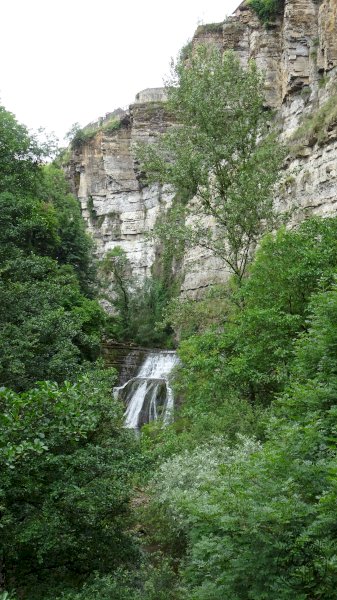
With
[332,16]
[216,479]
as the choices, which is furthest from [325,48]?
[216,479]

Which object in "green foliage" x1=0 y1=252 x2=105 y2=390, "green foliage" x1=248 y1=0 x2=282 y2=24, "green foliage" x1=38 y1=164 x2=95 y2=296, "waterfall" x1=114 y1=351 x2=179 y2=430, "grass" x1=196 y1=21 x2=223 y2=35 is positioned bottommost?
"waterfall" x1=114 y1=351 x2=179 y2=430

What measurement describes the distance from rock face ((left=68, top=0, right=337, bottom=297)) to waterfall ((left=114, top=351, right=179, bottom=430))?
650 centimetres

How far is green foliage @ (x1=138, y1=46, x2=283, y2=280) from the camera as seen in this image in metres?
17.1

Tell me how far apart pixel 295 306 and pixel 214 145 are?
649 cm

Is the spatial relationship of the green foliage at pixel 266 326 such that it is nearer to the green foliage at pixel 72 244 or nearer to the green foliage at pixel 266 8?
the green foliage at pixel 72 244

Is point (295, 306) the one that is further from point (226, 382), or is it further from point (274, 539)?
point (274, 539)

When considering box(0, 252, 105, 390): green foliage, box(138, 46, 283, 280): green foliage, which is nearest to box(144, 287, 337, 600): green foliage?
box(0, 252, 105, 390): green foliage

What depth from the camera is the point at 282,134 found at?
1203 inches

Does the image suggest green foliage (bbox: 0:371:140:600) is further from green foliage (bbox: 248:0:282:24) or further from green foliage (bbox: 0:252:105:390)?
green foliage (bbox: 248:0:282:24)

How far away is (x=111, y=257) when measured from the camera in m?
47.4

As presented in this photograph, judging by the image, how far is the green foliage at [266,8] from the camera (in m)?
33.5

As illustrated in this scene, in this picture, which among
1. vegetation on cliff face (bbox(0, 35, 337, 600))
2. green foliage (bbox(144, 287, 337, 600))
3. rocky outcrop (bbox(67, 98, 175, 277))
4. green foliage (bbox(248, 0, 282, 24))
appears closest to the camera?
green foliage (bbox(144, 287, 337, 600))

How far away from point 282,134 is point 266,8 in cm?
951

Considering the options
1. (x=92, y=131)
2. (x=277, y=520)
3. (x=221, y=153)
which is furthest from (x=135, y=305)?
(x=277, y=520)
